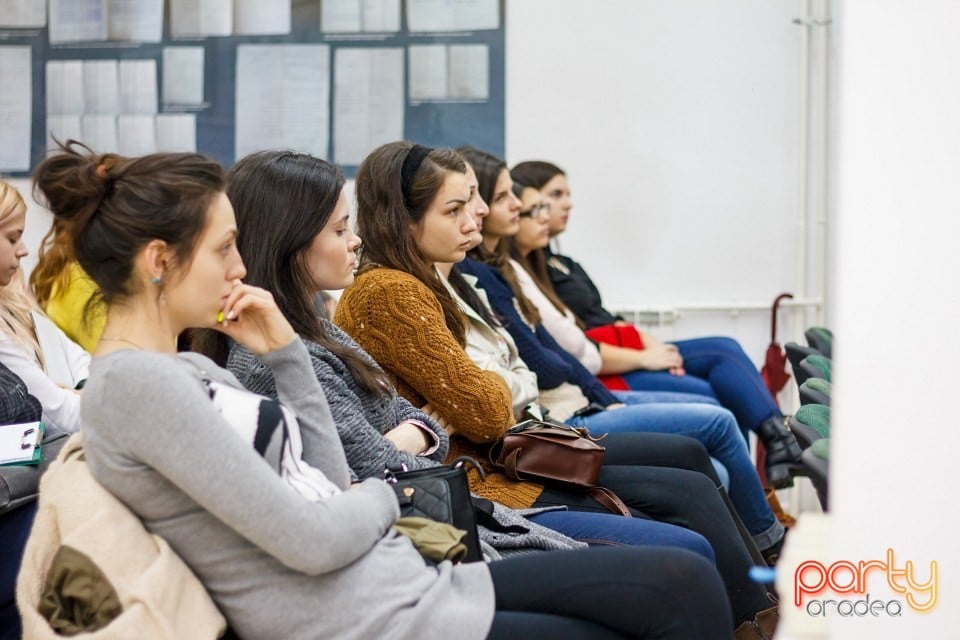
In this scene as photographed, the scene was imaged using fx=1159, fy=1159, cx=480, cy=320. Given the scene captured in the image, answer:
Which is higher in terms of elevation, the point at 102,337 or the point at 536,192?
the point at 536,192

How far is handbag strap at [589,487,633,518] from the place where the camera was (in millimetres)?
2359

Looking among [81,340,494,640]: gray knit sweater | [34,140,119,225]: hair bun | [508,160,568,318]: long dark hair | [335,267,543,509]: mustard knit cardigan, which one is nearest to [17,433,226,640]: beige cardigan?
[81,340,494,640]: gray knit sweater

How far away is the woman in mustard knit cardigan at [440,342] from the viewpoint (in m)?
2.36

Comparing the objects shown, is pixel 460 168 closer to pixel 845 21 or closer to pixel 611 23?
pixel 845 21

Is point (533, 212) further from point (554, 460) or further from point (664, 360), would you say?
point (554, 460)

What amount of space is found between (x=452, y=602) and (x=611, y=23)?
3886mm

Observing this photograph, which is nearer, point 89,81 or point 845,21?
point 845,21

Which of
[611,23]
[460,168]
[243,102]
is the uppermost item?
[611,23]

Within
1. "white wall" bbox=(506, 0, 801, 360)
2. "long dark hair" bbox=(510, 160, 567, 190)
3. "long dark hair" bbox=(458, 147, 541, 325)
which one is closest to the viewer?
"long dark hair" bbox=(458, 147, 541, 325)

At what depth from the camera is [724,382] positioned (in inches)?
164

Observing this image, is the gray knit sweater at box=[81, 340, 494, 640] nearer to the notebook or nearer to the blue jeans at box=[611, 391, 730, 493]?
the notebook

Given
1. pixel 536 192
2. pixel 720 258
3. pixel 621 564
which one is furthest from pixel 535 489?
pixel 720 258

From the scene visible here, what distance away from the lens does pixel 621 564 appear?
5.24ft

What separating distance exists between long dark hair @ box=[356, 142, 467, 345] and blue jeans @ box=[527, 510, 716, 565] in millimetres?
583
